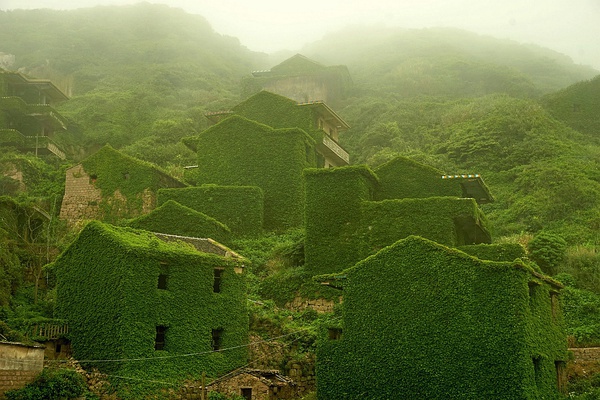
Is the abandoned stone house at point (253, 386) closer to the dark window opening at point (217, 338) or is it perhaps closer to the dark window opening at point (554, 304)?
the dark window opening at point (217, 338)

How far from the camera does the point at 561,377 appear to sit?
1046 inches

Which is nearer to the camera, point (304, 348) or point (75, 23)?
point (304, 348)

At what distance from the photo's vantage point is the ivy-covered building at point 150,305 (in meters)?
27.7

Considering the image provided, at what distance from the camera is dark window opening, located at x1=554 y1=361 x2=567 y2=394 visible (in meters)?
26.3

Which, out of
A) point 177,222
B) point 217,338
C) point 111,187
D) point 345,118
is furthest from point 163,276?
point 345,118

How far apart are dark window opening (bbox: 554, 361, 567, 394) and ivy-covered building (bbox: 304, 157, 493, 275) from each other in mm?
8628

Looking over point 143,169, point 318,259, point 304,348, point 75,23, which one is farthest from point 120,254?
point 75,23

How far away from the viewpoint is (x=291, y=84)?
74500 millimetres

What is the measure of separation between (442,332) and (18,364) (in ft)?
45.5

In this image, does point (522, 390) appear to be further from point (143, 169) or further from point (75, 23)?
point (75, 23)

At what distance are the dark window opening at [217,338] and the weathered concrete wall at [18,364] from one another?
765 cm

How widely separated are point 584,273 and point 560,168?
48.9 ft

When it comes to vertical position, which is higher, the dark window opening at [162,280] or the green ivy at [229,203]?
the green ivy at [229,203]

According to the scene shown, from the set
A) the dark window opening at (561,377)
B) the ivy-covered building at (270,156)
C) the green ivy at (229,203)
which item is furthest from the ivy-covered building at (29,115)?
the dark window opening at (561,377)
